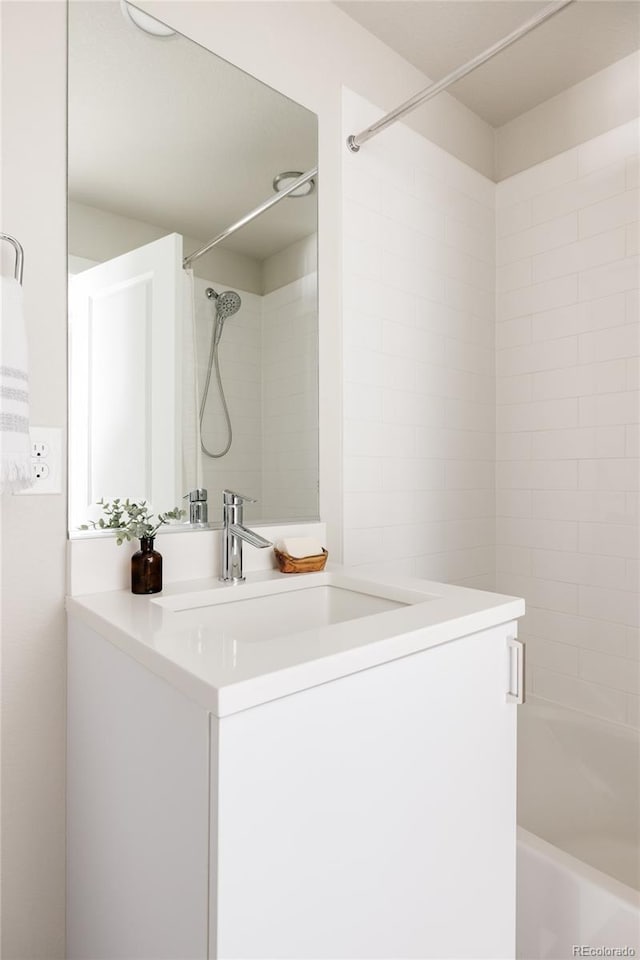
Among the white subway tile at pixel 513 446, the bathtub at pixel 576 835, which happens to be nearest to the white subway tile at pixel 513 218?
the white subway tile at pixel 513 446

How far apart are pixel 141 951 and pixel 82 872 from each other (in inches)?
11.3

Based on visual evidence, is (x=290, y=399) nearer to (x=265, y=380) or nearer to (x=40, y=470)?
(x=265, y=380)

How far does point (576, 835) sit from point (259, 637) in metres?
1.27

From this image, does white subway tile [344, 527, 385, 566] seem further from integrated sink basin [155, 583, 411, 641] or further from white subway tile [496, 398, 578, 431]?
white subway tile [496, 398, 578, 431]

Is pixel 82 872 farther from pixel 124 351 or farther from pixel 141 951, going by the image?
pixel 124 351

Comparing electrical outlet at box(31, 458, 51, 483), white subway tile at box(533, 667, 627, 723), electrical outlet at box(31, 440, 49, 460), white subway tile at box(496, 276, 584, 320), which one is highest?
white subway tile at box(496, 276, 584, 320)

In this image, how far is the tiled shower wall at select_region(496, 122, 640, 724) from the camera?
196cm

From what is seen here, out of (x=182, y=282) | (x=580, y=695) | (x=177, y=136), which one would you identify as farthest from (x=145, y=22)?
(x=580, y=695)

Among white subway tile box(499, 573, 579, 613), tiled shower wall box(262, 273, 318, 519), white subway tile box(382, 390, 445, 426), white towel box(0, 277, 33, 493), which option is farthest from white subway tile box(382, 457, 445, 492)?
white towel box(0, 277, 33, 493)

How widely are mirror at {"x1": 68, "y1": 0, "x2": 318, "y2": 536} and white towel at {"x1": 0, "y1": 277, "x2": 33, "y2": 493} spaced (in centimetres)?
18

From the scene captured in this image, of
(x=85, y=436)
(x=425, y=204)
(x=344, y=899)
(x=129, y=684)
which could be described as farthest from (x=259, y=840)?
(x=425, y=204)

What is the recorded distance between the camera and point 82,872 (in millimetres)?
1104

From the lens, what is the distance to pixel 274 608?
51.2 inches

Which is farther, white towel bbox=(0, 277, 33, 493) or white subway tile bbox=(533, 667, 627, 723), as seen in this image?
white subway tile bbox=(533, 667, 627, 723)
